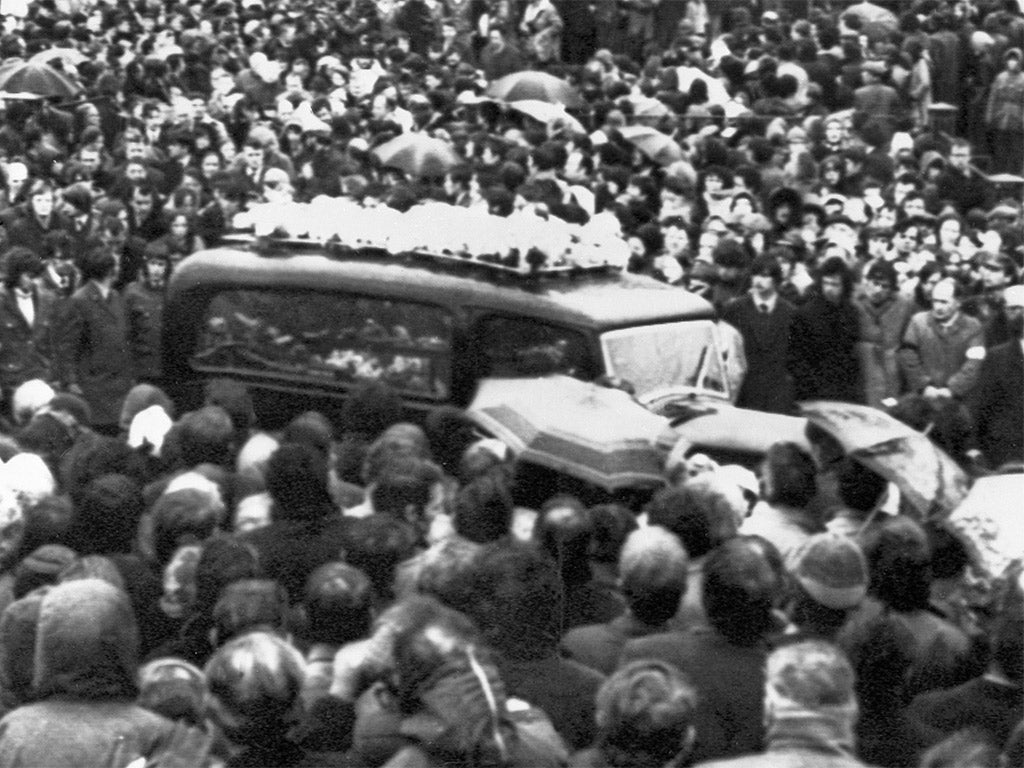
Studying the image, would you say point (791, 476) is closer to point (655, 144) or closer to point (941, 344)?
point (941, 344)

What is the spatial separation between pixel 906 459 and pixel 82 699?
356 cm

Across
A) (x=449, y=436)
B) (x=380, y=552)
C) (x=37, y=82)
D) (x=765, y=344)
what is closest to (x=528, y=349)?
(x=449, y=436)

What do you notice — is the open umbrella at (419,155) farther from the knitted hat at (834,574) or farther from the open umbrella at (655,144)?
the knitted hat at (834,574)

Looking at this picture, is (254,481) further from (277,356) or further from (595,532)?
(277,356)

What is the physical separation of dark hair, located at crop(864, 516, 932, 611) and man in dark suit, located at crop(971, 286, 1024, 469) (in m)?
5.36

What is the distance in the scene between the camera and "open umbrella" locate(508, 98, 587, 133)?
19.3 metres

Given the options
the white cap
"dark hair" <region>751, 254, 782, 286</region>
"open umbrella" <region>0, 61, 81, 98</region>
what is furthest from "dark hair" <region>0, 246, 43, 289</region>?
"open umbrella" <region>0, 61, 81, 98</region>

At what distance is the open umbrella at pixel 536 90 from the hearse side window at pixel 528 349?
9689mm

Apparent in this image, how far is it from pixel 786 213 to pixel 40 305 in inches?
216

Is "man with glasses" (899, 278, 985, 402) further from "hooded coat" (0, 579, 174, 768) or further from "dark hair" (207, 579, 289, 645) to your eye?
"hooded coat" (0, 579, 174, 768)

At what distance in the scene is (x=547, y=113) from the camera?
19969mm

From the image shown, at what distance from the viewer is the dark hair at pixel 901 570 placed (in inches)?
267

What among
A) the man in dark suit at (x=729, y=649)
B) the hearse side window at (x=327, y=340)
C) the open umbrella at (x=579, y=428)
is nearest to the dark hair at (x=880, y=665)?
the man in dark suit at (x=729, y=649)

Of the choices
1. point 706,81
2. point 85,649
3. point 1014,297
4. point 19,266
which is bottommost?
point 706,81
